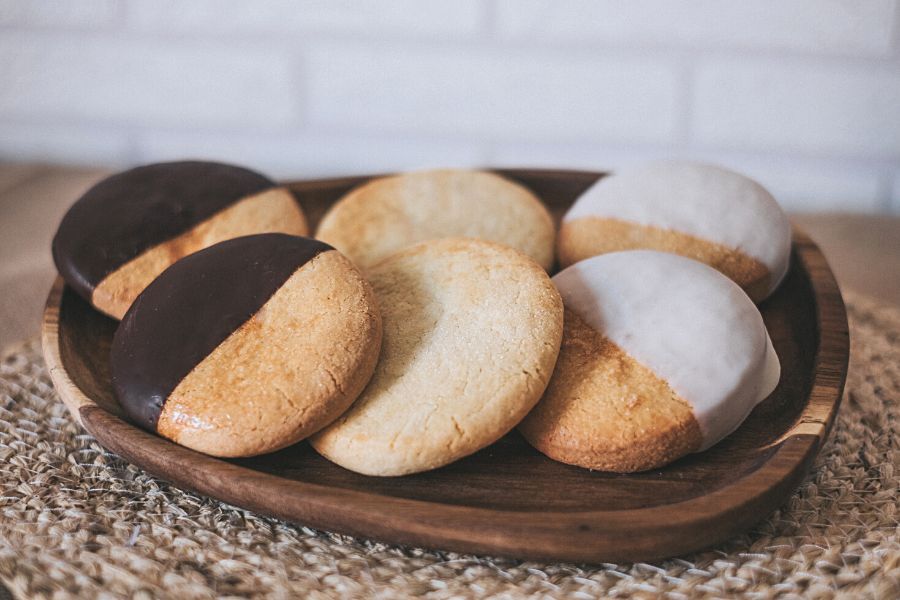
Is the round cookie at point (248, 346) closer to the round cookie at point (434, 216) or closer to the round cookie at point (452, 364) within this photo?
the round cookie at point (452, 364)

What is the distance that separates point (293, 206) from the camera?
1.03 metres

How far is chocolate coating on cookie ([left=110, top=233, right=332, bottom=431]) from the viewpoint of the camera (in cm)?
71

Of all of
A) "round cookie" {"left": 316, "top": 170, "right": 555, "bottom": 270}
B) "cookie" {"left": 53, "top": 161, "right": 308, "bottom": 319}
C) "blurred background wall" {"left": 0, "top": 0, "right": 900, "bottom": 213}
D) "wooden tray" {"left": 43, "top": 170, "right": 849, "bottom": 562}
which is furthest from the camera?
"blurred background wall" {"left": 0, "top": 0, "right": 900, "bottom": 213}

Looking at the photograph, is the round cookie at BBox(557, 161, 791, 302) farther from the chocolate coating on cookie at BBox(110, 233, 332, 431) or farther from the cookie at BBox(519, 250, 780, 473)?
the chocolate coating on cookie at BBox(110, 233, 332, 431)

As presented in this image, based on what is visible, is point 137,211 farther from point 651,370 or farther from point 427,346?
point 651,370

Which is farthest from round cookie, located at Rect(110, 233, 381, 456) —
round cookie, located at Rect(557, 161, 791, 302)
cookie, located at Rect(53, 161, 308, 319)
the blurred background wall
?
the blurred background wall

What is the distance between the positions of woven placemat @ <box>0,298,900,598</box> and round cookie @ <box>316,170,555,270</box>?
371mm

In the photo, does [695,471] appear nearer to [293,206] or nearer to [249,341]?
[249,341]

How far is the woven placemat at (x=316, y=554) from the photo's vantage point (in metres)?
0.61

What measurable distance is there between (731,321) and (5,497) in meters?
0.64

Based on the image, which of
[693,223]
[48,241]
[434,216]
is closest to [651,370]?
[693,223]

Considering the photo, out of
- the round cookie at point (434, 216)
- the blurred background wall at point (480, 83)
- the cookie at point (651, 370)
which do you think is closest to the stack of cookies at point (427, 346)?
the cookie at point (651, 370)

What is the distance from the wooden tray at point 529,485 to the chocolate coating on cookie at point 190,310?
0.03m

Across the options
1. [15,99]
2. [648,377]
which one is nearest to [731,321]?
[648,377]
